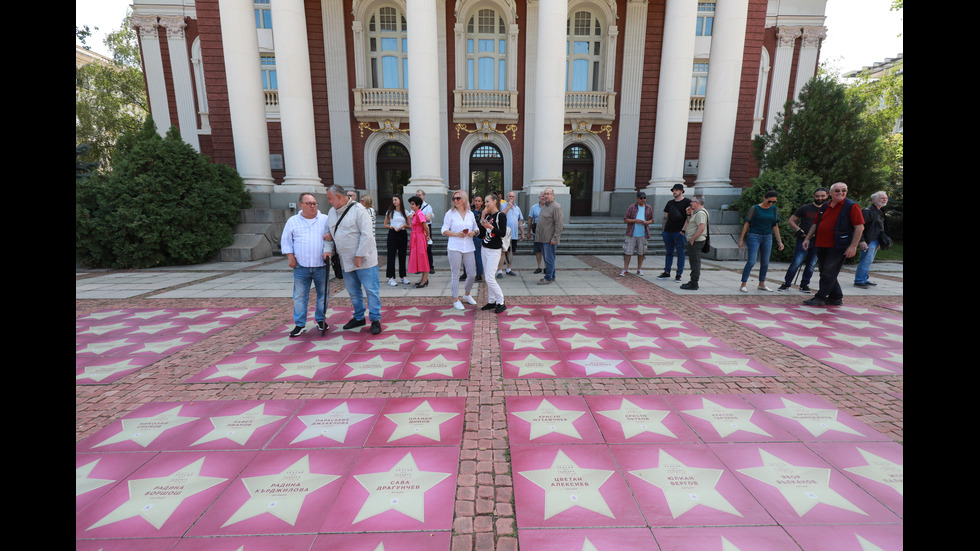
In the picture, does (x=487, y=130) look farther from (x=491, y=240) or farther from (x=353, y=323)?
(x=353, y=323)

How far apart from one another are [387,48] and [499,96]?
225 inches

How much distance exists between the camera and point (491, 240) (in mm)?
6070

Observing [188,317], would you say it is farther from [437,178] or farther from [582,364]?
[437,178]

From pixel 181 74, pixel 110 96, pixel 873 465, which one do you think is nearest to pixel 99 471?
pixel 873 465

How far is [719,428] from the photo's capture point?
10.2 ft

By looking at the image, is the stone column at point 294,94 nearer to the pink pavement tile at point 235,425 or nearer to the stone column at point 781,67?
the pink pavement tile at point 235,425

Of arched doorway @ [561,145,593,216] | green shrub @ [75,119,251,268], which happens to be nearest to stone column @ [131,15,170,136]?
green shrub @ [75,119,251,268]

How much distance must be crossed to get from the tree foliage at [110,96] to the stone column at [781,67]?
39545 millimetres

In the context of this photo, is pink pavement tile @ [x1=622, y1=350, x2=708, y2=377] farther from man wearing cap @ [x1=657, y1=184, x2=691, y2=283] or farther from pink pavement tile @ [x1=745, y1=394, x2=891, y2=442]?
man wearing cap @ [x1=657, y1=184, x2=691, y2=283]

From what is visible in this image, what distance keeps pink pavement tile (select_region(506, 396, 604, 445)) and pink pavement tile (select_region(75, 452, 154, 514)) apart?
2.65 m

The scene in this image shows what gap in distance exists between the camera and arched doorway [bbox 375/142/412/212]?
18969mm

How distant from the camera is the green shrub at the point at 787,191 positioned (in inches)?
430
